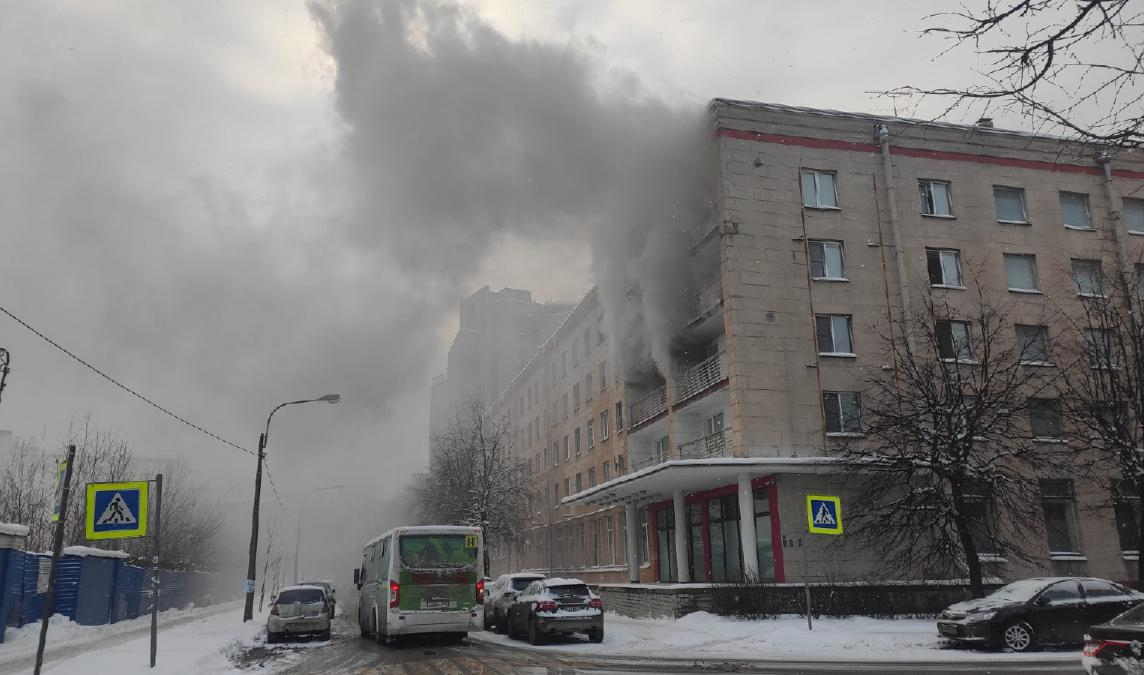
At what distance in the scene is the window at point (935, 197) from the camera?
29.9 meters

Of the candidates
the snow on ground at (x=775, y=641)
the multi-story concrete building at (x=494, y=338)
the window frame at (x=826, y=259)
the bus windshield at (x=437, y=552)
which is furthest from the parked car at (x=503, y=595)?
the multi-story concrete building at (x=494, y=338)

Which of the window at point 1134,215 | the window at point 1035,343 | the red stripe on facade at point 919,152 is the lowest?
the window at point 1035,343

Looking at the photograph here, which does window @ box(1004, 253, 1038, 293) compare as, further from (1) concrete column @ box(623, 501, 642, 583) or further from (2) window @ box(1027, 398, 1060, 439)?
(1) concrete column @ box(623, 501, 642, 583)

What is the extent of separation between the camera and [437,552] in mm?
18188

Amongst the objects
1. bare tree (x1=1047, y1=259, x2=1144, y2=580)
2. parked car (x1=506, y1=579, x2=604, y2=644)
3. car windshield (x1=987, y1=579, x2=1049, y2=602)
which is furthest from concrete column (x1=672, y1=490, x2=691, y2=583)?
car windshield (x1=987, y1=579, x2=1049, y2=602)

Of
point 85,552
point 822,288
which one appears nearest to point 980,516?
point 822,288

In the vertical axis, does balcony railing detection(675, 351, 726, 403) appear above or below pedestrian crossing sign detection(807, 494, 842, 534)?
above

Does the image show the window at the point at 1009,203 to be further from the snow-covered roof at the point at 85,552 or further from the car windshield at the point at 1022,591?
the snow-covered roof at the point at 85,552

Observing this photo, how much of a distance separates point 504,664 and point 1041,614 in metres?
9.88

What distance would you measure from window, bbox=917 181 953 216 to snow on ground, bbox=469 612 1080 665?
15.6 meters

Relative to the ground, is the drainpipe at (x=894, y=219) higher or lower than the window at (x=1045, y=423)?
higher

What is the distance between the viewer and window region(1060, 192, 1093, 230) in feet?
102

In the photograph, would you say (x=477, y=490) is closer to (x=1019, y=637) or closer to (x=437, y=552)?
(x=437, y=552)

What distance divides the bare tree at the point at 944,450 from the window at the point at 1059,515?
93cm
